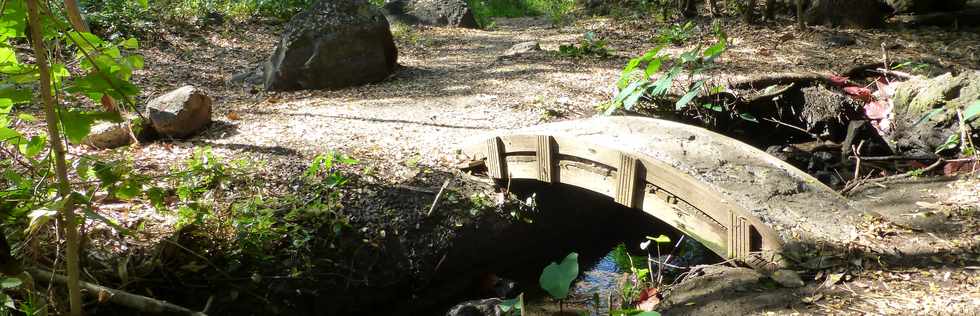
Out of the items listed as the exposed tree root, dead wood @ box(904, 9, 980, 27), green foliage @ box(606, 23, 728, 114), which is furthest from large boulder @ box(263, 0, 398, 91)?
dead wood @ box(904, 9, 980, 27)

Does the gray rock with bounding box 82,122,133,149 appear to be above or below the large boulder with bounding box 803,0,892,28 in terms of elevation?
below

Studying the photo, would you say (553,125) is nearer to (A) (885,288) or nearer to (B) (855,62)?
(A) (885,288)

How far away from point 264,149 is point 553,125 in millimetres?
2226

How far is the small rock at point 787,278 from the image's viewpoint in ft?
9.36

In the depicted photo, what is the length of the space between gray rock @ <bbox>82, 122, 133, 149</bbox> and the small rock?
4447 millimetres

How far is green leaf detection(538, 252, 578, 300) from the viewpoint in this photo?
284 centimetres

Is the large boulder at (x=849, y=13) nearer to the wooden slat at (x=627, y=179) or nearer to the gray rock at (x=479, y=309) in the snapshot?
the wooden slat at (x=627, y=179)

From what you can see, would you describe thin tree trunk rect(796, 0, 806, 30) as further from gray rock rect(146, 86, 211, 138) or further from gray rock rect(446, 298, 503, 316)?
gray rock rect(146, 86, 211, 138)

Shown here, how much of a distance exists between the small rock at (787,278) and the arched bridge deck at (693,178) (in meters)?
0.10

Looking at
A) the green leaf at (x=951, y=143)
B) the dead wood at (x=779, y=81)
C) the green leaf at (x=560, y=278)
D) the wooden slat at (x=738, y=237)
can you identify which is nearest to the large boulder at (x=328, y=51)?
the dead wood at (x=779, y=81)

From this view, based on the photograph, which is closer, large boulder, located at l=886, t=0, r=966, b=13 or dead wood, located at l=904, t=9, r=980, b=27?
dead wood, located at l=904, t=9, r=980, b=27

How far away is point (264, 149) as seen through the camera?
513cm

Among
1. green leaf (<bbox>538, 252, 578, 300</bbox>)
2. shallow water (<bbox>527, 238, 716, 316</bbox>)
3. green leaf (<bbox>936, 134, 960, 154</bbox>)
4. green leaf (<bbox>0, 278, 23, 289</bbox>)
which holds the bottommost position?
shallow water (<bbox>527, 238, 716, 316</bbox>)

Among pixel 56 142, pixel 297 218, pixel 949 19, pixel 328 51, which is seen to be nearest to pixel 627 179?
pixel 297 218
